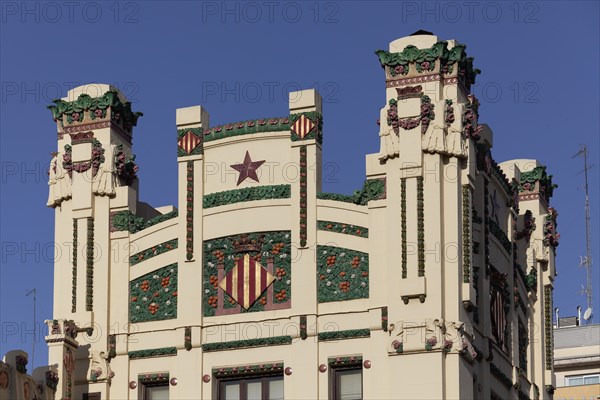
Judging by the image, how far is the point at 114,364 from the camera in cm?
4628

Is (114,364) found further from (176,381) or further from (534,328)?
(534,328)

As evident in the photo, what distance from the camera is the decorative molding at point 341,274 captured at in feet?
146

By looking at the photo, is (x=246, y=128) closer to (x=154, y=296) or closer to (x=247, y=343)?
(x=154, y=296)

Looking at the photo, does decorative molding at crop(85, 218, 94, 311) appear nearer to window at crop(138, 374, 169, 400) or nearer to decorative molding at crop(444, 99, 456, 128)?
window at crop(138, 374, 169, 400)

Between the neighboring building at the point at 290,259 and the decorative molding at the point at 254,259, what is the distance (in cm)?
4

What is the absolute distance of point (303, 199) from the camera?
1794 inches

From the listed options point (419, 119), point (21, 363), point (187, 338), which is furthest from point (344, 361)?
point (21, 363)

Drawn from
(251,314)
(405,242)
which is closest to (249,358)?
(251,314)

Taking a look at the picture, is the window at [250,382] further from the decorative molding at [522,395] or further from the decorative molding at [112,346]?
the decorative molding at [522,395]

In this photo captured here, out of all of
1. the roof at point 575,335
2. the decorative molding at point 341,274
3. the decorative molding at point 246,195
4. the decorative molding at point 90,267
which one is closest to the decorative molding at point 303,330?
the decorative molding at point 341,274

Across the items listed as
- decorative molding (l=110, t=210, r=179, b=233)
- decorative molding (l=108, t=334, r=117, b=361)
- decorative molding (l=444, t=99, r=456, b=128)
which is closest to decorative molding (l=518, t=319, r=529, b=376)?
decorative molding (l=444, t=99, r=456, b=128)

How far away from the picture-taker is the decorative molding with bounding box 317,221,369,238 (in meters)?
45.0

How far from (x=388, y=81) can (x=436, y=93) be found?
4.23ft

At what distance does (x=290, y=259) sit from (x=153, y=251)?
388 centimetres
